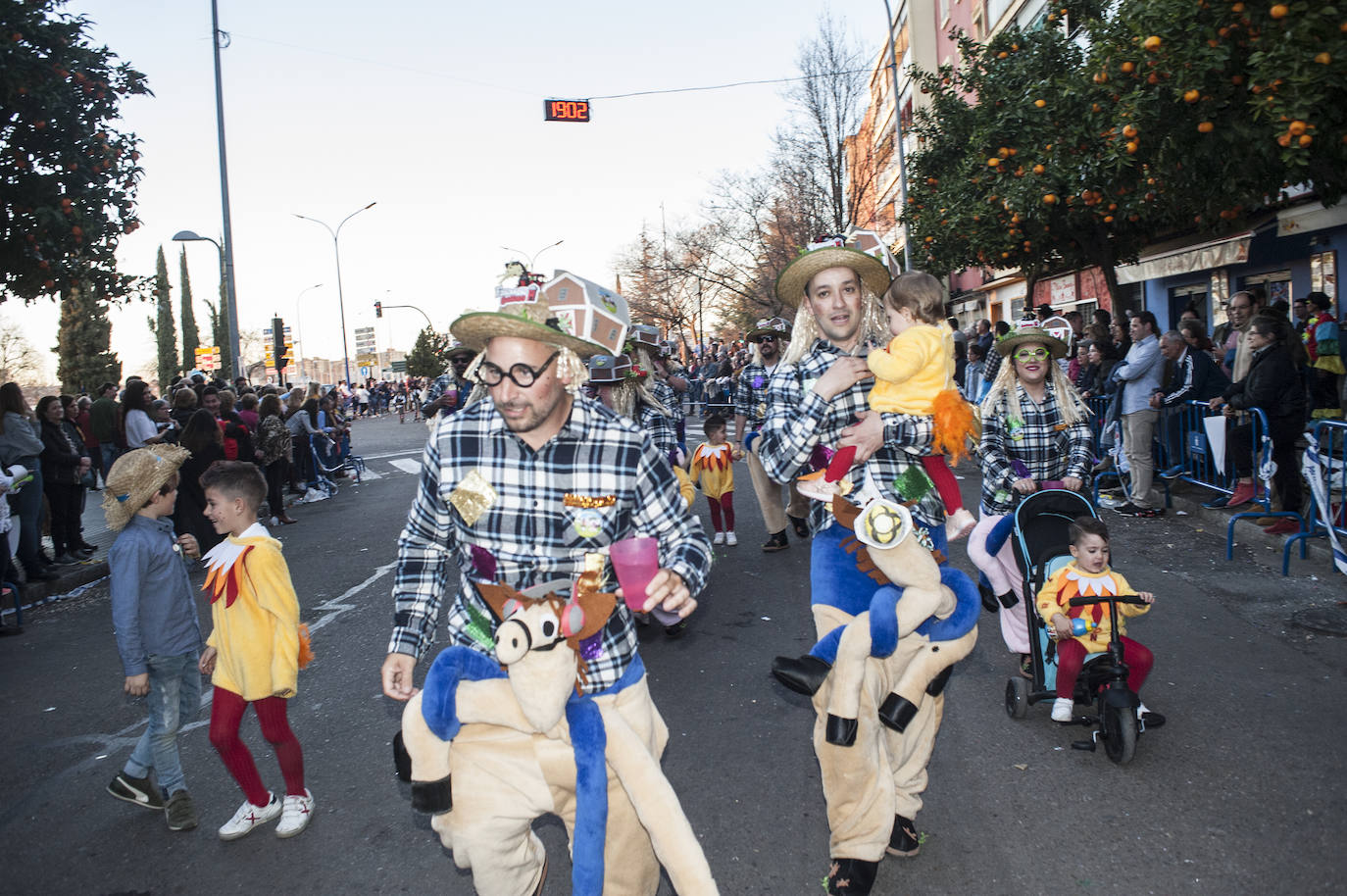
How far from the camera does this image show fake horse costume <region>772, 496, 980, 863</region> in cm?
305

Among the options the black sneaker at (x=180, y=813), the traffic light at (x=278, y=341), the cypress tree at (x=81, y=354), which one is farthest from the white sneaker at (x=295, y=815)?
the cypress tree at (x=81, y=354)

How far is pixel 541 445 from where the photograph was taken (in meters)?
2.70

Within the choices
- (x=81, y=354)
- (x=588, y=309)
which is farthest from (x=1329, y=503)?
(x=81, y=354)

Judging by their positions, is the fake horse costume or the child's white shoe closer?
the fake horse costume

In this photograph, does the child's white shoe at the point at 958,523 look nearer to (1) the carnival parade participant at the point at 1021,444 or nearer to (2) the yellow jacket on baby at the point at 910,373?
(2) the yellow jacket on baby at the point at 910,373

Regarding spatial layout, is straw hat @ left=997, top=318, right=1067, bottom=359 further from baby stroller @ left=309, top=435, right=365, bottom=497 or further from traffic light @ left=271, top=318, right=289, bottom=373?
traffic light @ left=271, top=318, right=289, bottom=373

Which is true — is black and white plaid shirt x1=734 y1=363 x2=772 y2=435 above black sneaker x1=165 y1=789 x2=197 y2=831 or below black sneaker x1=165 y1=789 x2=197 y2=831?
above

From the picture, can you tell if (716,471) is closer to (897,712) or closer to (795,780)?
(795,780)

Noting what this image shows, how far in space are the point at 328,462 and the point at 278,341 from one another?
7.19 m

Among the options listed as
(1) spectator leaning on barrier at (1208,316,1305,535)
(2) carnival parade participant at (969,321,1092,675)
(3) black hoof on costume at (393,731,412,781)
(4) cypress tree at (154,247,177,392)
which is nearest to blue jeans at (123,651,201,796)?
(3) black hoof on costume at (393,731,412,781)

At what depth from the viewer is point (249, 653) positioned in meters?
3.84

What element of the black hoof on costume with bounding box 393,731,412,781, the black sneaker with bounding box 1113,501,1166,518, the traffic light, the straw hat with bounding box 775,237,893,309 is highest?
the traffic light

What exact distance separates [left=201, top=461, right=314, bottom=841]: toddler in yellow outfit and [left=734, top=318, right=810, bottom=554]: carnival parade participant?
4773 millimetres

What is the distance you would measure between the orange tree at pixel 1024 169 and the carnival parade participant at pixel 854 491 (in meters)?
6.51
